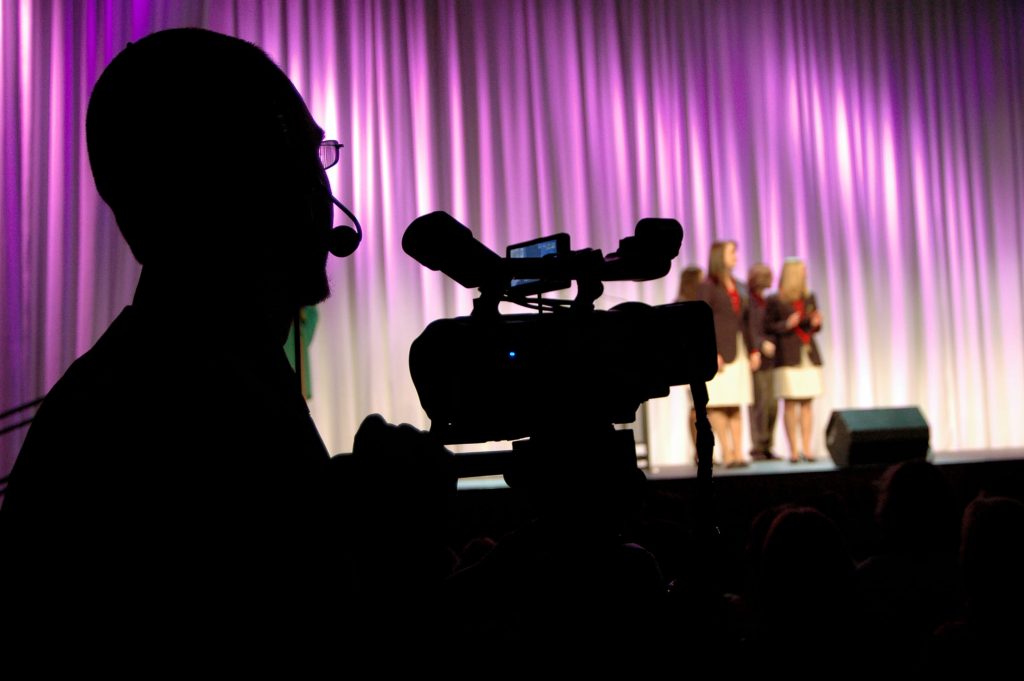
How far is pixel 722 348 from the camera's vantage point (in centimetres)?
553

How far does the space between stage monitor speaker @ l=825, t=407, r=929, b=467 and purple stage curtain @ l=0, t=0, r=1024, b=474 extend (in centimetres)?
184

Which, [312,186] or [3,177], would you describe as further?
[3,177]

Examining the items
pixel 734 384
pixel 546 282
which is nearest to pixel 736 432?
pixel 734 384

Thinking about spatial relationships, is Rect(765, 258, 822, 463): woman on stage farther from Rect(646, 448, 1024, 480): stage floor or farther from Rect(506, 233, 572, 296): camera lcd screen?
Rect(506, 233, 572, 296): camera lcd screen

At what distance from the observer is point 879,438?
16.5 feet

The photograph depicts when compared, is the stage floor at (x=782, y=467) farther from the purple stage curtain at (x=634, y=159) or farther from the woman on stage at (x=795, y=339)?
the purple stage curtain at (x=634, y=159)

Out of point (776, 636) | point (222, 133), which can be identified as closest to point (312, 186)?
point (222, 133)

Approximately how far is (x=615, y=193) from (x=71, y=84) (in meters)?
4.11

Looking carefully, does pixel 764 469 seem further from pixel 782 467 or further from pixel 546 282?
pixel 546 282

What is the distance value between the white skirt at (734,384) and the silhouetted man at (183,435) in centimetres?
516

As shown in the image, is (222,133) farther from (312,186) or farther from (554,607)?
(554,607)

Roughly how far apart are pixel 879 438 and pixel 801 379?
0.84 metres

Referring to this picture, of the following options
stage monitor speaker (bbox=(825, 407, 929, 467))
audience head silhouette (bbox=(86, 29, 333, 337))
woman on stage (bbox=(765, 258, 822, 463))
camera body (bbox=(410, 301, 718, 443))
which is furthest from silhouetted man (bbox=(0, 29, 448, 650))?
woman on stage (bbox=(765, 258, 822, 463))

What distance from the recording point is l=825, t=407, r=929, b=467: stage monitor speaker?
5000 mm
